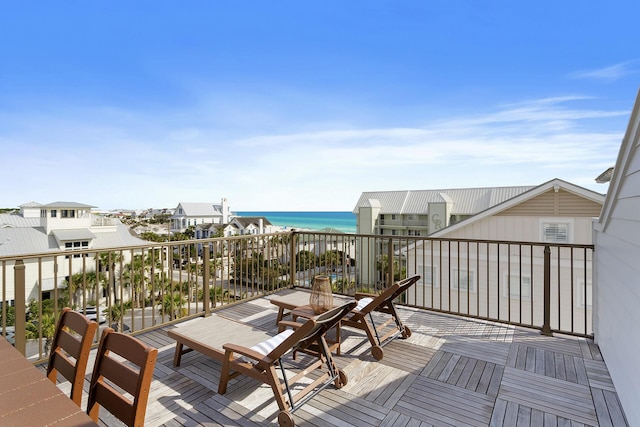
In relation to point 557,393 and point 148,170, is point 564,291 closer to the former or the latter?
point 557,393

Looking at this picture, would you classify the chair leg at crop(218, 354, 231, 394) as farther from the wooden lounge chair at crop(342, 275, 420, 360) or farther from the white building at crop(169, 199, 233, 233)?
the white building at crop(169, 199, 233, 233)

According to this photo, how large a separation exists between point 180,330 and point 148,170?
22293 millimetres

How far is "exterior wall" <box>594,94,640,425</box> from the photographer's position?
83.2 inches

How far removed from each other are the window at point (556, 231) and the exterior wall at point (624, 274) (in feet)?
25.2

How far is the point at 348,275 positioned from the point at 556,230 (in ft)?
25.9

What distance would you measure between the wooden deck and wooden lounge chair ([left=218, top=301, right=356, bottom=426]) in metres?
0.12

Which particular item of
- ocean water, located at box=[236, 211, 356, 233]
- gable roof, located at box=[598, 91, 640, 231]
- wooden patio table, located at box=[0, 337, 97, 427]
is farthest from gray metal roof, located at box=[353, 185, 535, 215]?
ocean water, located at box=[236, 211, 356, 233]

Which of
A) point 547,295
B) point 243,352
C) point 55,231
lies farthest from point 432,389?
point 55,231

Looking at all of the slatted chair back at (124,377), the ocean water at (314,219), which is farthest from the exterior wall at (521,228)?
the ocean water at (314,219)

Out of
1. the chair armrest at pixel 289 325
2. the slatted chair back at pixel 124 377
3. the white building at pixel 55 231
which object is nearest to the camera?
the slatted chair back at pixel 124 377

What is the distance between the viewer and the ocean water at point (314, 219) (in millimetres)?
65944

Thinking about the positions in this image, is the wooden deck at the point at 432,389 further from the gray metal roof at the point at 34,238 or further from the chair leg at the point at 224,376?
the gray metal roof at the point at 34,238

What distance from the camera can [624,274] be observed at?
2.42 meters

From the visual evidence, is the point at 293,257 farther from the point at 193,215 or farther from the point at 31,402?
the point at 193,215
